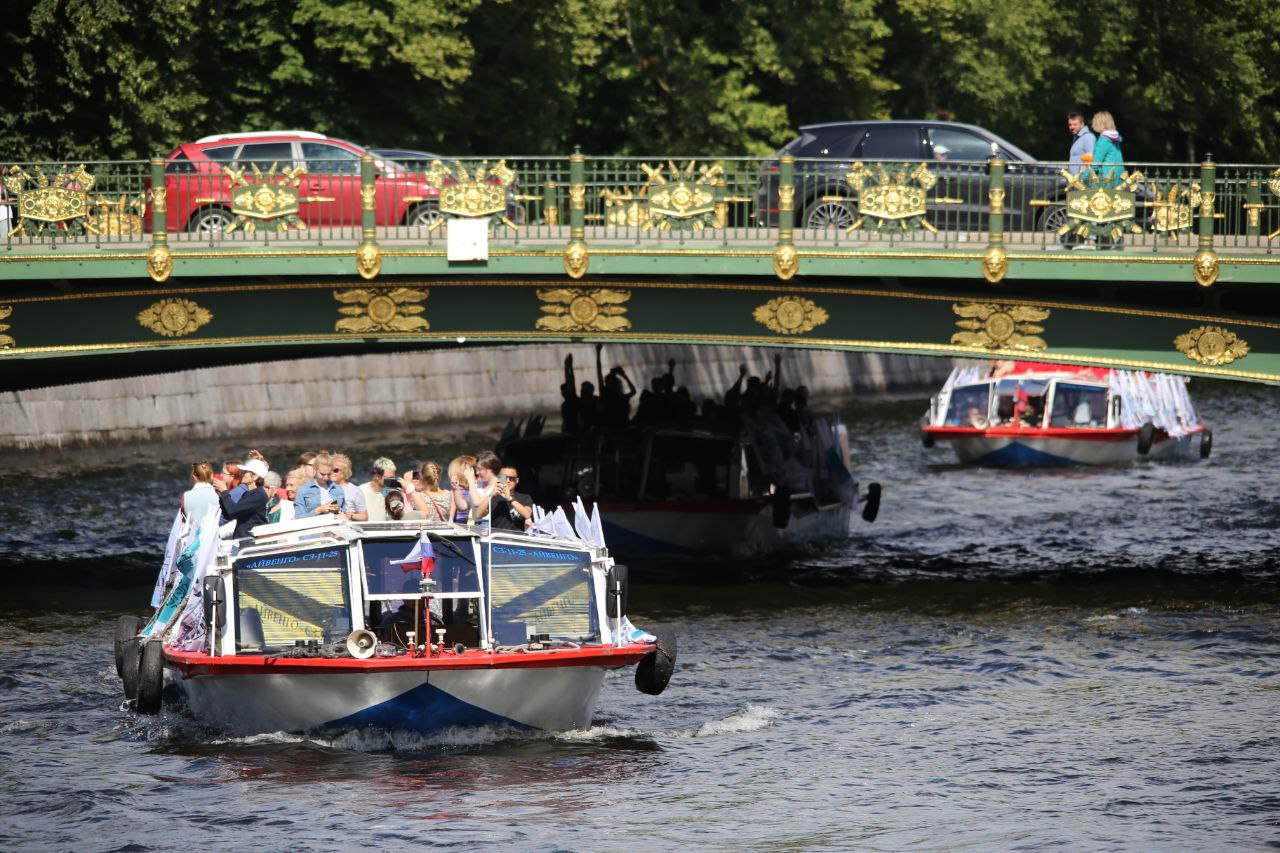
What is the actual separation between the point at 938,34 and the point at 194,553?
131ft

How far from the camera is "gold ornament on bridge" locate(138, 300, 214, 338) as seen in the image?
85.8 ft

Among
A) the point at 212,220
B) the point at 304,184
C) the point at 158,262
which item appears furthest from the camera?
the point at 304,184

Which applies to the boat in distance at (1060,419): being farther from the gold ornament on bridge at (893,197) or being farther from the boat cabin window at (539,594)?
the boat cabin window at (539,594)

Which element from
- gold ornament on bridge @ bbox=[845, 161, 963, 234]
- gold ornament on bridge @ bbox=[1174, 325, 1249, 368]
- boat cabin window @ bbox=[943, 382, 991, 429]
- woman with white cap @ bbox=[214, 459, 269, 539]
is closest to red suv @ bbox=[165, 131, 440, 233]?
woman with white cap @ bbox=[214, 459, 269, 539]

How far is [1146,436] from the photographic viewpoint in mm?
46375

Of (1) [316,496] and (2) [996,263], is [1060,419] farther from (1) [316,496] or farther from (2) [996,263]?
(1) [316,496]

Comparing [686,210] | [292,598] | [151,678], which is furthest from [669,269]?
[151,678]

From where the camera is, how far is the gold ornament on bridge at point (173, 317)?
2616cm

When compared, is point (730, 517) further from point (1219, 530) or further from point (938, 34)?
point (938, 34)

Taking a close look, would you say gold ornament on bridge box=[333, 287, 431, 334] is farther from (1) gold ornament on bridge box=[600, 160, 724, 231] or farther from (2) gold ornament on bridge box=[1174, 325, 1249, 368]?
(2) gold ornament on bridge box=[1174, 325, 1249, 368]

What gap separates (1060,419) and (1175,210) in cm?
2247

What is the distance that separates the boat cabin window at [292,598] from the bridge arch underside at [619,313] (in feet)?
22.7

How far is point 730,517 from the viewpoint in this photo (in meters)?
32.4

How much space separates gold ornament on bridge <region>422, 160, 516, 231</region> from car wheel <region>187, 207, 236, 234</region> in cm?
259
